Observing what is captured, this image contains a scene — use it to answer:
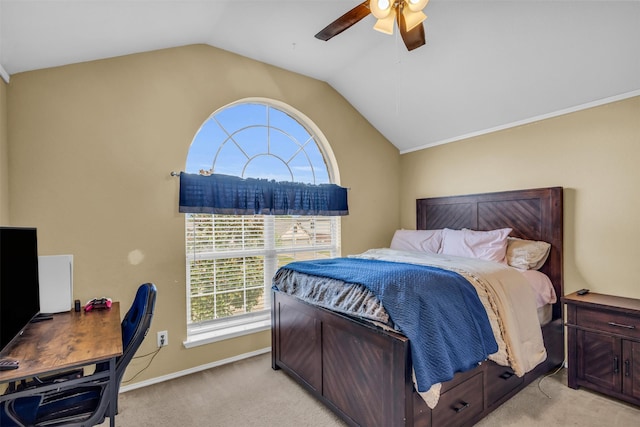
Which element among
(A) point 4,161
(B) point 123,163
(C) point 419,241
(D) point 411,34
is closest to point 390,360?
(D) point 411,34

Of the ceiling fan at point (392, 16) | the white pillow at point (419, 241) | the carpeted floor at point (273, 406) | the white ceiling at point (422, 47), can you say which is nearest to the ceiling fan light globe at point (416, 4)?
the ceiling fan at point (392, 16)

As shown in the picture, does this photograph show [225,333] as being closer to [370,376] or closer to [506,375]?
[370,376]

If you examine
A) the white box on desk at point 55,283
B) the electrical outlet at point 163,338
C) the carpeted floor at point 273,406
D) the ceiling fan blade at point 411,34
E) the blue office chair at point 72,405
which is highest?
the ceiling fan blade at point 411,34

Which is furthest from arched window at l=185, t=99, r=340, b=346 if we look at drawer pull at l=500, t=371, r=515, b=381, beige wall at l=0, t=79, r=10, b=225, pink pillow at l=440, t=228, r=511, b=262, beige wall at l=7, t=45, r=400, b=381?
drawer pull at l=500, t=371, r=515, b=381

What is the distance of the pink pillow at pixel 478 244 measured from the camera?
294cm

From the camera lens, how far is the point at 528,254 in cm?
288

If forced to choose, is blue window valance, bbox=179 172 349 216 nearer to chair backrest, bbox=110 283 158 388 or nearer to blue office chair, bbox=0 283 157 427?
chair backrest, bbox=110 283 158 388

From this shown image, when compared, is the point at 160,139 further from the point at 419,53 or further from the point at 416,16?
the point at 419,53

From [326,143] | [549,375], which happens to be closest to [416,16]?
[326,143]

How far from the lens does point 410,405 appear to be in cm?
167

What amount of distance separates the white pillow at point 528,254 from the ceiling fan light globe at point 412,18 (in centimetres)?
219

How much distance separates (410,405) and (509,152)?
2757 millimetres

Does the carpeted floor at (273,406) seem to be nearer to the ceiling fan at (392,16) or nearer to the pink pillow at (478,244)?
the pink pillow at (478,244)

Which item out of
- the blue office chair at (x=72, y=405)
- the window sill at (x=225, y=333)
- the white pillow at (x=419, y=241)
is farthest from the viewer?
the white pillow at (x=419, y=241)
